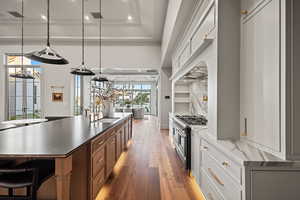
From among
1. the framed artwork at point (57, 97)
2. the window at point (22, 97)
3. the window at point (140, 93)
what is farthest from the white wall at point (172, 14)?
the window at point (140, 93)

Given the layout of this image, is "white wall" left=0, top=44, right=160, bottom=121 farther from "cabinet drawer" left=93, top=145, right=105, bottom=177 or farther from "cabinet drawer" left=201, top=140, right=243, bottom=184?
"cabinet drawer" left=201, top=140, right=243, bottom=184

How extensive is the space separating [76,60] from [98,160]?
6.71m

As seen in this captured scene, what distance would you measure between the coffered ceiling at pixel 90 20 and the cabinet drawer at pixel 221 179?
4437 millimetres

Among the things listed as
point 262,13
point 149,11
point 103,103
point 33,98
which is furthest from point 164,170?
point 33,98

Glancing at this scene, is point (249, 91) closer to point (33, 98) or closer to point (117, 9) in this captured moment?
point (117, 9)

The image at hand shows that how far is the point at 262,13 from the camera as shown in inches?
52.2

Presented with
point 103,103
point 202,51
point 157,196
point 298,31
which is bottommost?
point 157,196

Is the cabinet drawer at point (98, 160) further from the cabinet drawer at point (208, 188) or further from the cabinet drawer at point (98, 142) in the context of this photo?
the cabinet drawer at point (208, 188)

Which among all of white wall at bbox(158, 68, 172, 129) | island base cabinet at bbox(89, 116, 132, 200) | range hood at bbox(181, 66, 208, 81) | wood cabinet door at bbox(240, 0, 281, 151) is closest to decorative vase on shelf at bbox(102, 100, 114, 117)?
island base cabinet at bbox(89, 116, 132, 200)

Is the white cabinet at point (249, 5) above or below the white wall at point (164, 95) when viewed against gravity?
above

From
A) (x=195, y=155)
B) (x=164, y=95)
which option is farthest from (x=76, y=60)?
(x=195, y=155)

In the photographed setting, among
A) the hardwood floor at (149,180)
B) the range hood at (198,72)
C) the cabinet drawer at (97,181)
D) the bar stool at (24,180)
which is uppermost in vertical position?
the range hood at (198,72)

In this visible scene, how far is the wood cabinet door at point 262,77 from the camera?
1.18 metres

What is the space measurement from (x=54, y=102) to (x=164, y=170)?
21.7ft
